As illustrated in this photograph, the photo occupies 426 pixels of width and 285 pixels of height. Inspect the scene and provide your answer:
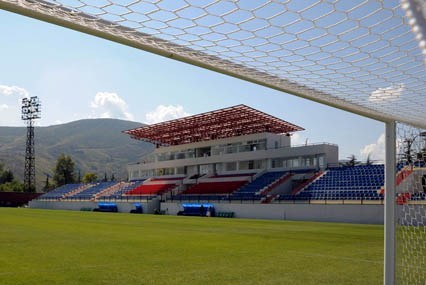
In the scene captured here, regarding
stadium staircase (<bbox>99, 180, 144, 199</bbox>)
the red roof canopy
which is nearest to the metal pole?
the red roof canopy

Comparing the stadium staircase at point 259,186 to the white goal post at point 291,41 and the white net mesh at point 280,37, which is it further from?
the white net mesh at point 280,37

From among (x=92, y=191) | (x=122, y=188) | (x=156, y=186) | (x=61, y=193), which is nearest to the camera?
(x=156, y=186)

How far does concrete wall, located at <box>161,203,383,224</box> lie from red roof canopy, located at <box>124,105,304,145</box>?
29.3ft

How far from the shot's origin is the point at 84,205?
4691cm

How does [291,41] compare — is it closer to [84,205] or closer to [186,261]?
[186,261]

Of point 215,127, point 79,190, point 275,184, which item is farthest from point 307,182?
point 79,190

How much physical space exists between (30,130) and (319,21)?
64544 millimetres

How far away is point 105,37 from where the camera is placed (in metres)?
3.53

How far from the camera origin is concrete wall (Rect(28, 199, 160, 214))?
39781mm

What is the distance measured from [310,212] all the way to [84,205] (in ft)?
91.3

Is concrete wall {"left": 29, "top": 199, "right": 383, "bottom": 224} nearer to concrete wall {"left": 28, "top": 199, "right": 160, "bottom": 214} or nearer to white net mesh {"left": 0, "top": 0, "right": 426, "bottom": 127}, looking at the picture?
concrete wall {"left": 28, "top": 199, "right": 160, "bottom": 214}

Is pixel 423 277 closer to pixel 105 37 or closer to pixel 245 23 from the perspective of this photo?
pixel 245 23

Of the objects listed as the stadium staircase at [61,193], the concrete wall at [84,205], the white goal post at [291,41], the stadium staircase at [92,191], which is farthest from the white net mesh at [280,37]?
the stadium staircase at [61,193]

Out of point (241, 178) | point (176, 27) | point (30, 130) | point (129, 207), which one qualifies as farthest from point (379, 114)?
point (30, 130)
